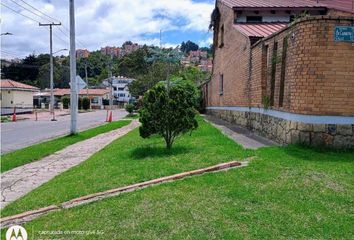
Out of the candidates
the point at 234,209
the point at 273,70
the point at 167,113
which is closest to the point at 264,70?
the point at 273,70

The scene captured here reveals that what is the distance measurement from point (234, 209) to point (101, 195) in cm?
233

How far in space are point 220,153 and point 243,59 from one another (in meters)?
7.72

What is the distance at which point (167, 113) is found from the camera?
963 centimetres

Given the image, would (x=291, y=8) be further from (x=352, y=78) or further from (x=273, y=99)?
(x=352, y=78)

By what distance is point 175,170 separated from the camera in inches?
282

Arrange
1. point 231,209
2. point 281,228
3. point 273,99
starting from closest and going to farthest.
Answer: point 281,228 → point 231,209 → point 273,99

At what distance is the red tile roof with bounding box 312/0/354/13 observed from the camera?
16.4 meters

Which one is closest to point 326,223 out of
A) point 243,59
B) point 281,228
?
point 281,228

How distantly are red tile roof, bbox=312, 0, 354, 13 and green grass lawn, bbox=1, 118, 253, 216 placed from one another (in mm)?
9762

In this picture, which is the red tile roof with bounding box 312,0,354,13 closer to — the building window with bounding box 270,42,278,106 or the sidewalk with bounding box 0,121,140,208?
the building window with bounding box 270,42,278,106

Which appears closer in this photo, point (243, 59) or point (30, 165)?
point (30, 165)

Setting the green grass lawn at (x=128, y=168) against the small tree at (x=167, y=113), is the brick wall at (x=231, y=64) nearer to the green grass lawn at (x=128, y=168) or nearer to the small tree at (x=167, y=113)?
the small tree at (x=167, y=113)

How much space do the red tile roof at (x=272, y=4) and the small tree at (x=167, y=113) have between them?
9.86 metres

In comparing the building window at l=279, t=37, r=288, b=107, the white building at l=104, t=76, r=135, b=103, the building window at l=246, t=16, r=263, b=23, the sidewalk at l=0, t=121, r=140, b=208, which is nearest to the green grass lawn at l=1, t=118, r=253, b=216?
the sidewalk at l=0, t=121, r=140, b=208
